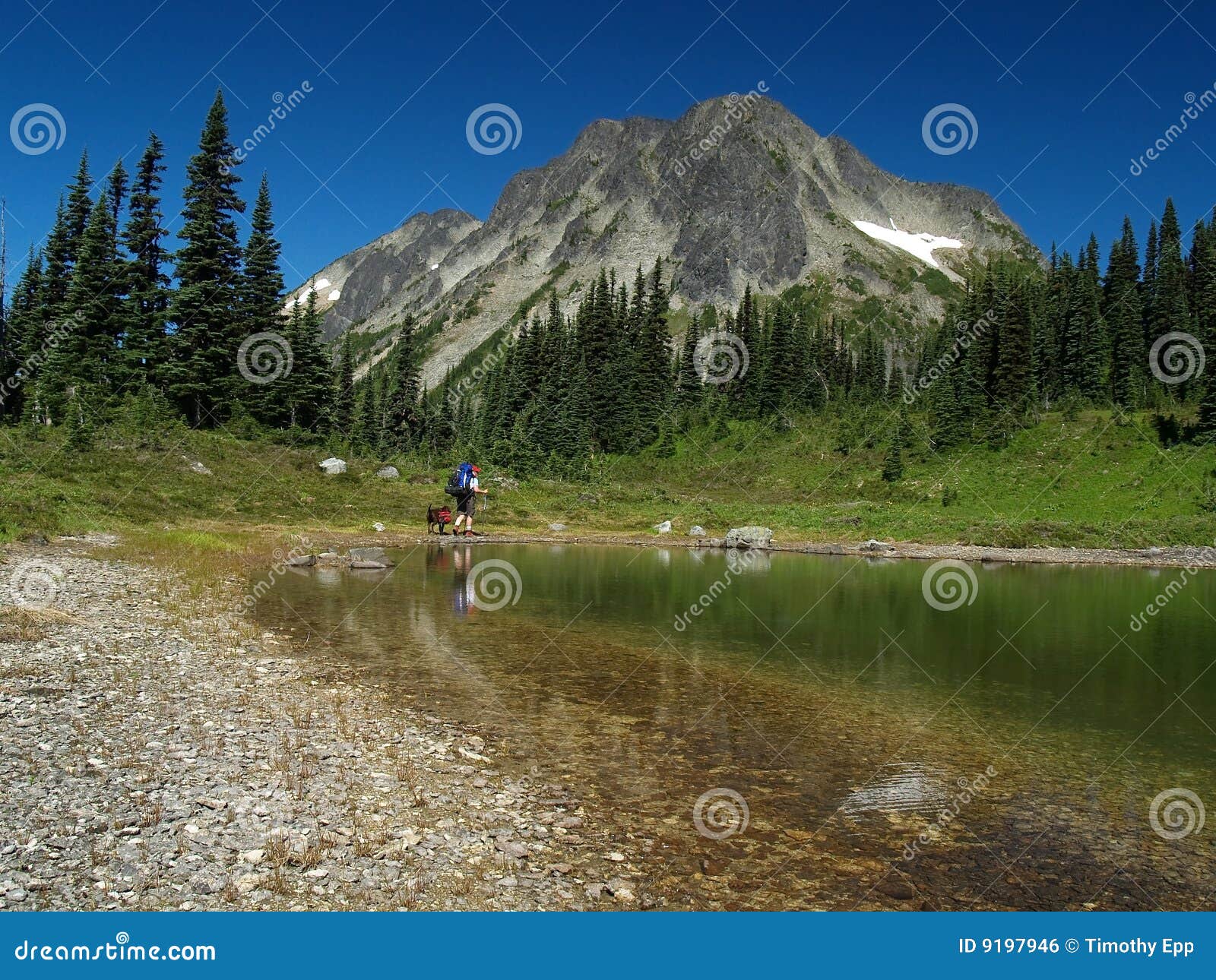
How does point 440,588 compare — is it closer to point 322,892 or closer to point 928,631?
point 928,631

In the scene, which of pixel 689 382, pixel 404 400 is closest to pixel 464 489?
pixel 404 400

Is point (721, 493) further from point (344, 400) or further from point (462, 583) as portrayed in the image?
point (462, 583)

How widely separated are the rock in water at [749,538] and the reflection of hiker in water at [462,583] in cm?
1695

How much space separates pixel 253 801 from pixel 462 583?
721 inches

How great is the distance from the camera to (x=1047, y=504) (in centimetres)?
5578

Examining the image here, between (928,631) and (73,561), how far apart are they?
81.4ft

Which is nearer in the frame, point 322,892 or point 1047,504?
point 322,892

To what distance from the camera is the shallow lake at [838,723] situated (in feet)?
23.8

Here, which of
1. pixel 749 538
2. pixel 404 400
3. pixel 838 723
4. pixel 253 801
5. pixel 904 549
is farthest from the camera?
pixel 404 400

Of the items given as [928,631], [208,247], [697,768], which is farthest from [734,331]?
[697,768]

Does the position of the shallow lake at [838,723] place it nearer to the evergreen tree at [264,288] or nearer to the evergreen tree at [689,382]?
the evergreen tree at [264,288]

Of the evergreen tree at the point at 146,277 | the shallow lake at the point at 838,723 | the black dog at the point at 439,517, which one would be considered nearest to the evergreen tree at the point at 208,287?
the evergreen tree at the point at 146,277

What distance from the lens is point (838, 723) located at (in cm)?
1180

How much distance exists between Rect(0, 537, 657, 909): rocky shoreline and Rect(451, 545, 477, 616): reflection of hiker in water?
7795mm
